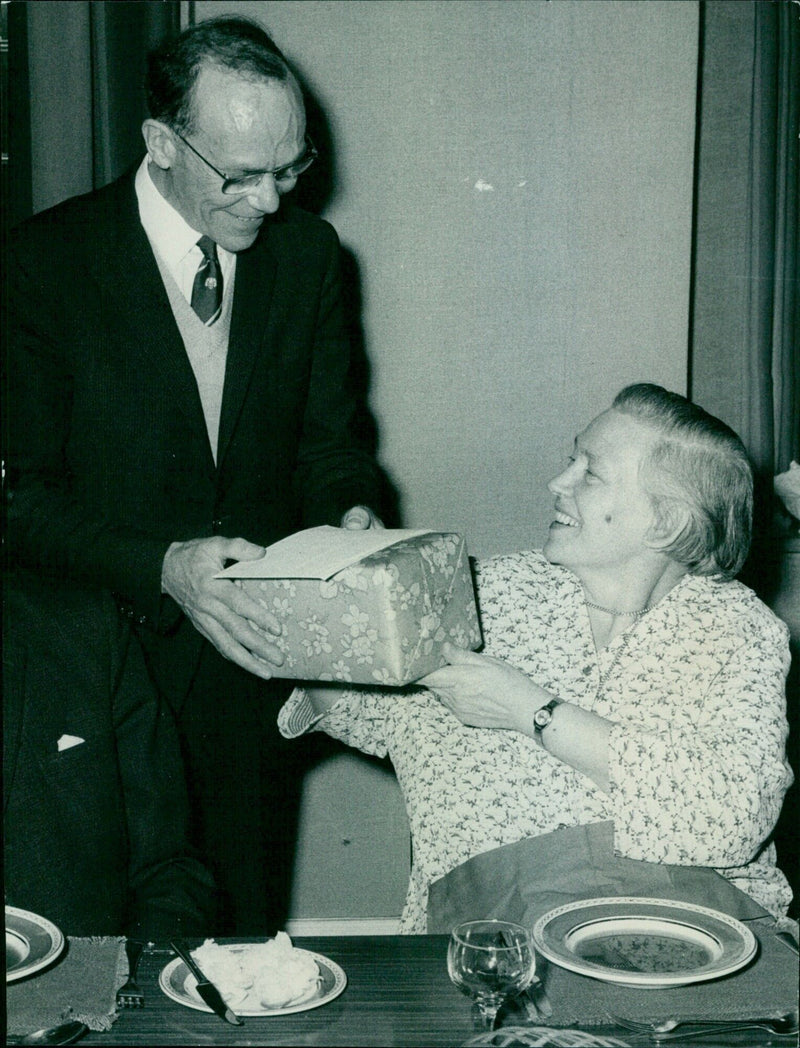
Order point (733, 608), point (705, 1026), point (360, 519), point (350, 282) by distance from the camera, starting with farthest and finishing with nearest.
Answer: point (350, 282) → point (360, 519) → point (733, 608) → point (705, 1026)

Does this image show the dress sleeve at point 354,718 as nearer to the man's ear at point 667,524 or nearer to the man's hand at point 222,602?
the man's hand at point 222,602

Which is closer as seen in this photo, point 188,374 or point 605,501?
point 605,501

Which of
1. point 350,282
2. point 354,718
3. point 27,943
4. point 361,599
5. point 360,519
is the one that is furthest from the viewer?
point 350,282

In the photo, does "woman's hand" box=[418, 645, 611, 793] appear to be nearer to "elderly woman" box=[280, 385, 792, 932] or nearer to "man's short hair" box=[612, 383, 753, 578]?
"elderly woman" box=[280, 385, 792, 932]

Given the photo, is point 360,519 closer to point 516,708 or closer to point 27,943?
point 516,708

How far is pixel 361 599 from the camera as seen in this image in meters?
1.51

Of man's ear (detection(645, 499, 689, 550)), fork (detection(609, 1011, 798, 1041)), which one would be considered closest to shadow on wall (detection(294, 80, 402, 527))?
man's ear (detection(645, 499, 689, 550))

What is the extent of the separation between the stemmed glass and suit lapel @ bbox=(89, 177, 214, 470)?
1.22 m

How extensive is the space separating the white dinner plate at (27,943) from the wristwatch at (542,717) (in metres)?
0.70

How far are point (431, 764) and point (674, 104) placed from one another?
2.06 metres

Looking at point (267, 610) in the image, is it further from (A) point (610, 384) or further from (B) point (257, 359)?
(A) point (610, 384)

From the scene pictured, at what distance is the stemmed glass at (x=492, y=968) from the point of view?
1129 mm

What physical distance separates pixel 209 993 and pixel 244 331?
1.29 m

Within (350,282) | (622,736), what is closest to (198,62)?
(350,282)
